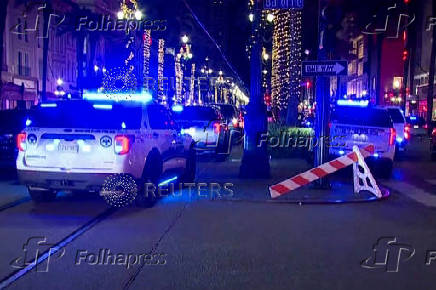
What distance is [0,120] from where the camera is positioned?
1541 cm

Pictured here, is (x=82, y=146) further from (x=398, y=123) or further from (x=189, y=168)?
(x=398, y=123)

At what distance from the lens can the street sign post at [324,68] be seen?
1219cm

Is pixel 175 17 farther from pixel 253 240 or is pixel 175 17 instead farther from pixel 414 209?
pixel 253 240

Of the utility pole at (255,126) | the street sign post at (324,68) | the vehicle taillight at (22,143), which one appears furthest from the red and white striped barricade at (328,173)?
the vehicle taillight at (22,143)

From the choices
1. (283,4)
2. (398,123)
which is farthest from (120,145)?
(398,123)

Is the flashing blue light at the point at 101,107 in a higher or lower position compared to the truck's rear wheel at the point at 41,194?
higher

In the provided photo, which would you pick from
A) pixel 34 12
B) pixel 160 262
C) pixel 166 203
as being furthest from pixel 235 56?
pixel 160 262

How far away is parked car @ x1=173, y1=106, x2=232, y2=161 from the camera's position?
19.1 metres

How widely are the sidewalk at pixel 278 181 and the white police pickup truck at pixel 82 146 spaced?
245 centimetres

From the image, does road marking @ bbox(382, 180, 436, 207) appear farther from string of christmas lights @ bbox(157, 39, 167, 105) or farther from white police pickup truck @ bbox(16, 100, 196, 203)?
string of christmas lights @ bbox(157, 39, 167, 105)

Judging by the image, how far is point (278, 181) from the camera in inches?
552

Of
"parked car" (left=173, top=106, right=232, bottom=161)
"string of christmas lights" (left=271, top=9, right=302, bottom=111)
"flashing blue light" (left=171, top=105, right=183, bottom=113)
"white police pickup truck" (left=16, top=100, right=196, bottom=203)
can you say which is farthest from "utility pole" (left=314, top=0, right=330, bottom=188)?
"string of christmas lights" (left=271, top=9, right=302, bottom=111)

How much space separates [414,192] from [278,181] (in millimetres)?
3116

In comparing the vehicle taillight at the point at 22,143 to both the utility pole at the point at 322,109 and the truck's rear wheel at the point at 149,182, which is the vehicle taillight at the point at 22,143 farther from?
the utility pole at the point at 322,109
